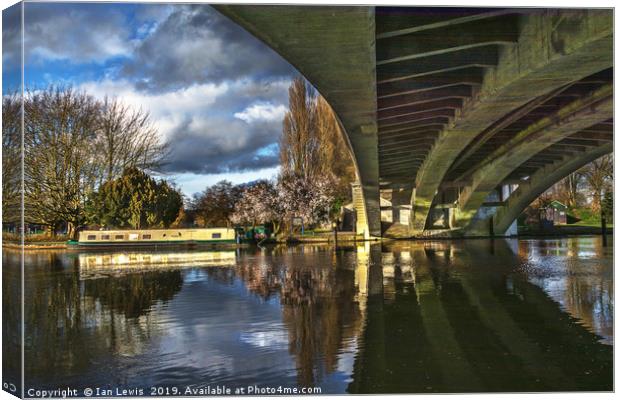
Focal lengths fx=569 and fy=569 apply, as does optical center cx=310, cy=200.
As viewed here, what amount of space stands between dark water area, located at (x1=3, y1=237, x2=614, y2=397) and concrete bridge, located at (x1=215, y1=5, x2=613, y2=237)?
4264 millimetres

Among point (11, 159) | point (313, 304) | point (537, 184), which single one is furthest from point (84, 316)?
point (537, 184)

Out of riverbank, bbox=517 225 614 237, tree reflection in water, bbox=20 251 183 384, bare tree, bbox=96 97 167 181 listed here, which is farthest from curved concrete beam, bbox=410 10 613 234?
bare tree, bbox=96 97 167 181

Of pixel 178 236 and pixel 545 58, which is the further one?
pixel 178 236

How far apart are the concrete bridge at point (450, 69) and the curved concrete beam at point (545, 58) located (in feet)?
0.07

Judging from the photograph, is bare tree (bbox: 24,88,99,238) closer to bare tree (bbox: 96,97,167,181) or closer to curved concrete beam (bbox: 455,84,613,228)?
bare tree (bbox: 96,97,167,181)

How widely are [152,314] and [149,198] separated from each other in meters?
7.71

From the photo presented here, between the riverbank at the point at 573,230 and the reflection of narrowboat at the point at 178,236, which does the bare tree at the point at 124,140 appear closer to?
the reflection of narrowboat at the point at 178,236

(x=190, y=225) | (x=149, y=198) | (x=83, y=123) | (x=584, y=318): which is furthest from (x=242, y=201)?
(x=584, y=318)

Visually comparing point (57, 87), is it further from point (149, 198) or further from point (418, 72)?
point (149, 198)

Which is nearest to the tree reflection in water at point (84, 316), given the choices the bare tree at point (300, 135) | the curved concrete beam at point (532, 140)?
the curved concrete beam at point (532, 140)

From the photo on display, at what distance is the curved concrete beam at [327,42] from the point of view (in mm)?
7477

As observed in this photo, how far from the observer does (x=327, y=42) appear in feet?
27.7

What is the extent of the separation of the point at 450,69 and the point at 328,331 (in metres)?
5.63

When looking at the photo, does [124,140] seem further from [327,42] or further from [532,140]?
[532,140]
